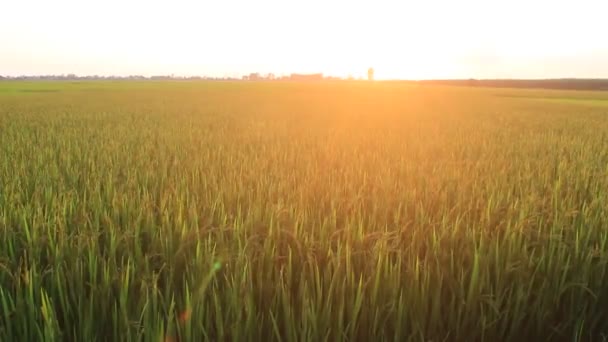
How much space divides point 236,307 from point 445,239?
1094 millimetres

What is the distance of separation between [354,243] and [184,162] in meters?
2.81

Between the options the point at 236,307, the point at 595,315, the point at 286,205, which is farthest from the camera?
the point at 286,205

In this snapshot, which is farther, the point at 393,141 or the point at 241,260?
the point at 393,141

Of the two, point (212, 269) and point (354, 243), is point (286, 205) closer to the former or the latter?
point (354, 243)

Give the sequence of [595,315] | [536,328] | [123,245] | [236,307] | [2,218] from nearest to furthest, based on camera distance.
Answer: [236,307] < [536,328] < [595,315] < [123,245] < [2,218]

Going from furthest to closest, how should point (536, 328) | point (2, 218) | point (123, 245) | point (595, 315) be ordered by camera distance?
1. point (2, 218)
2. point (123, 245)
3. point (595, 315)
4. point (536, 328)

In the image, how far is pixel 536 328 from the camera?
162 cm

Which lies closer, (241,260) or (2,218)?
(241,260)

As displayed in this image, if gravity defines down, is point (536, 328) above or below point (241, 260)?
below

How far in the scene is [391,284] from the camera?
1.57 metres

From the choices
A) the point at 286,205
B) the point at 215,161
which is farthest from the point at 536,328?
the point at 215,161

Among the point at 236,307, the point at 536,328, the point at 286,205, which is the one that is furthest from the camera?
the point at 286,205

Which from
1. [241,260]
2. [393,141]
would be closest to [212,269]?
[241,260]

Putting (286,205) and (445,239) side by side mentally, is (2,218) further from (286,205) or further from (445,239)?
(445,239)
